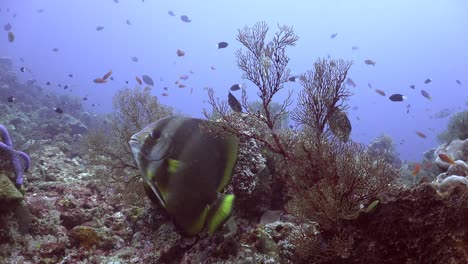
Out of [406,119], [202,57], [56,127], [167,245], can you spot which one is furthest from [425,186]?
[202,57]

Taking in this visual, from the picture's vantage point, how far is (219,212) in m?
1.77

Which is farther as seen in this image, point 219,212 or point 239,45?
point 239,45

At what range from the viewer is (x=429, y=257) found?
9.64 feet

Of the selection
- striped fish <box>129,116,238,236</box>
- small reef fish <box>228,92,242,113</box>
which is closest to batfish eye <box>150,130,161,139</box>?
striped fish <box>129,116,238,236</box>

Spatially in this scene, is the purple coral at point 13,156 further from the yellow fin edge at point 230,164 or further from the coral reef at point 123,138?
the yellow fin edge at point 230,164

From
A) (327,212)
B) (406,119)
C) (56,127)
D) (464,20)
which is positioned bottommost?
(56,127)

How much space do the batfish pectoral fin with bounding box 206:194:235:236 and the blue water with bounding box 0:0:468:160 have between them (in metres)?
120

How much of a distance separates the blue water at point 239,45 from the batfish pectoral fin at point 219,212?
119798 millimetres

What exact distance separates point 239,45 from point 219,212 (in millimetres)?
126945

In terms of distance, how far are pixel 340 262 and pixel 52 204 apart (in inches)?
200

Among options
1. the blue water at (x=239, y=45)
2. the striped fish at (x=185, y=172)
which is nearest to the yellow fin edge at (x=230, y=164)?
the striped fish at (x=185, y=172)

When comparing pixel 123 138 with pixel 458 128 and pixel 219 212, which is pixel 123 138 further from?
pixel 458 128

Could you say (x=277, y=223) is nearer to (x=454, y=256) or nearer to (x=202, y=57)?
(x=454, y=256)

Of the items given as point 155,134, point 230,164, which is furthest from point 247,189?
point 155,134
